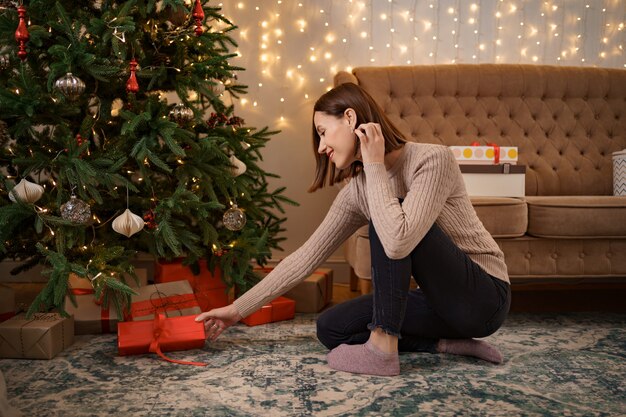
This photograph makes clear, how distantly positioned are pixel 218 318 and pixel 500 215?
112cm

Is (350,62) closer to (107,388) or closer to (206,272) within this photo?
(206,272)

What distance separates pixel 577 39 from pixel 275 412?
2.79 metres

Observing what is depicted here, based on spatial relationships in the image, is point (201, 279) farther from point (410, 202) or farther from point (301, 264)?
point (410, 202)

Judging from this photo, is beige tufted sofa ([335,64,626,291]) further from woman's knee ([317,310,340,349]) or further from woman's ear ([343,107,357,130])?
woman's ear ([343,107,357,130])

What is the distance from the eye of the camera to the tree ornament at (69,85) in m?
1.77

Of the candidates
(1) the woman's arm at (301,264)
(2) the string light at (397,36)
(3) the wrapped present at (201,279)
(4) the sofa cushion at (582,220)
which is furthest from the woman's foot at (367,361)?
(2) the string light at (397,36)

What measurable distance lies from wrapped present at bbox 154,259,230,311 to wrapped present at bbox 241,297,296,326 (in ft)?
0.55

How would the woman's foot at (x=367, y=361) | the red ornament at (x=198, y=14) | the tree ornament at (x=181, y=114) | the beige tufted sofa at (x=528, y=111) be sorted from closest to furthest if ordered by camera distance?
the woman's foot at (x=367, y=361), the red ornament at (x=198, y=14), the tree ornament at (x=181, y=114), the beige tufted sofa at (x=528, y=111)

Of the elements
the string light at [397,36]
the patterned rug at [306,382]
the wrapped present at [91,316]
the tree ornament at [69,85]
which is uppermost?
the string light at [397,36]

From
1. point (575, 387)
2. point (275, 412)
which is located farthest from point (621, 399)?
point (275, 412)

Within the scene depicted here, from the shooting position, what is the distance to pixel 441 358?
1771mm

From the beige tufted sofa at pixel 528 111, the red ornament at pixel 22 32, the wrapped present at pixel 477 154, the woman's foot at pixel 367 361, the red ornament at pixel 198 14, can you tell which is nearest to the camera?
the woman's foot at pixel 367 361

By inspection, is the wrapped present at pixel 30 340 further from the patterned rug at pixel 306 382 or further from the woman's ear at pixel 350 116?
the woman's ear at pixel 350 116

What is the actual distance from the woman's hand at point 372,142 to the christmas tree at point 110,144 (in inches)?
25.6
